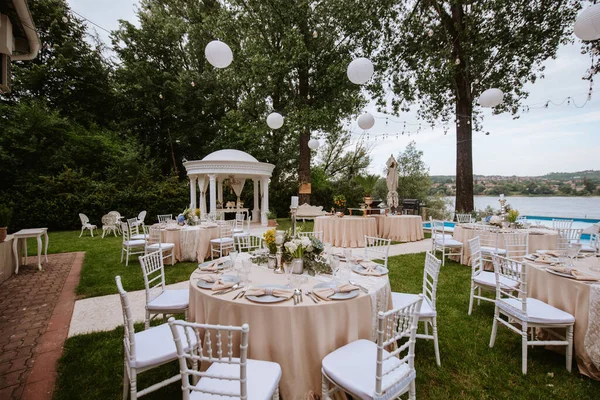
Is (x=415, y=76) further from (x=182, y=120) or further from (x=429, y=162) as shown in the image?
(x=182, y=120)

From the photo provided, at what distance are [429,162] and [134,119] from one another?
20210mm

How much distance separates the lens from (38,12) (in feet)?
48.3

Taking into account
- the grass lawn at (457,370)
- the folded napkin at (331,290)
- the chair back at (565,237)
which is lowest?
the grass lawn at (457,370)

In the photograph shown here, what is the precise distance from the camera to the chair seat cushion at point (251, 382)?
1600 millimetres

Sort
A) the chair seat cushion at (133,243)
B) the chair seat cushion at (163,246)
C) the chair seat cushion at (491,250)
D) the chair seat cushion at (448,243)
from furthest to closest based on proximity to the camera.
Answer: the chair seat cushion at (448,243) → the chair seat cushion at (133,243) → the chair seat cushion at (163,246) → the chair seat cushion at (491,250)

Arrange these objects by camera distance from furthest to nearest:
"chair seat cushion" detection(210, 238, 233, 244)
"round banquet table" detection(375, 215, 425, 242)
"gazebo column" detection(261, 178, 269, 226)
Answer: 1. "gazebo column" detection(261, 178, 269, 226)
2. "round banquet table" detection(375, 215, 425, 242)
3. "chair seat cushion" detection(210, 238, 233, 244)

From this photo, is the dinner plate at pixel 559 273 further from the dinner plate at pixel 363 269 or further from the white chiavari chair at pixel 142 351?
the white chiavari chair at pixel 142 351

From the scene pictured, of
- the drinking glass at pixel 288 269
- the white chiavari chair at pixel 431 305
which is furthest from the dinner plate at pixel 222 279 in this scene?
the white chiavari chair at pixel 431 305

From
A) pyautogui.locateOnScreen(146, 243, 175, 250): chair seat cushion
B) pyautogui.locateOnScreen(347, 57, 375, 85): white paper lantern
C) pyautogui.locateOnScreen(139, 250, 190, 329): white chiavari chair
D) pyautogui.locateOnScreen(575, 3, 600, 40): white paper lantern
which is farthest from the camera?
pyautogui.locateOnScreen(146, 243, 175, 250): chair seat cushion

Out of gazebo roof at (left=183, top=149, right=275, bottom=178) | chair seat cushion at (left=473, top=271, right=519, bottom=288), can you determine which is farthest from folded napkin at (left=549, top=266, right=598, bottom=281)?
gazebo roof at (left=183, top=149, right=275, bottom=178)

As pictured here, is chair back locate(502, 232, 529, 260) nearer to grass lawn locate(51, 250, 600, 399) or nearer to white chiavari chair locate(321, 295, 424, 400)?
grass lawn locate(51, 250, 600, 399)

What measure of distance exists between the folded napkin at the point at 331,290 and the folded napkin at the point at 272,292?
218mm

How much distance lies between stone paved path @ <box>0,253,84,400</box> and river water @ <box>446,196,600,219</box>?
12.6 meters

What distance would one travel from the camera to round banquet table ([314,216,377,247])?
8.70m
